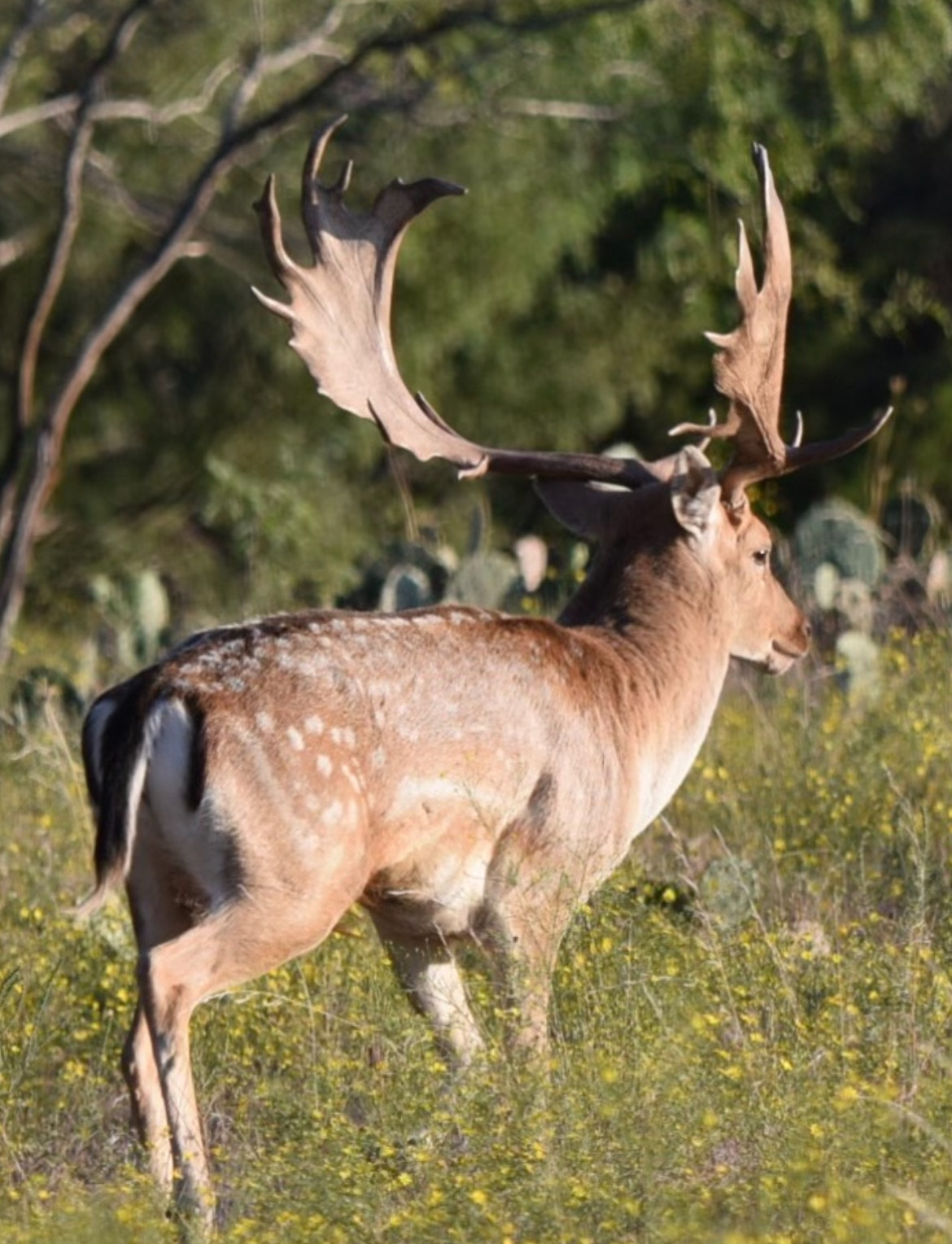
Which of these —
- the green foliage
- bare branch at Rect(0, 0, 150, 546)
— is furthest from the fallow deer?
bare branch at Rect(0, 0, 150, 546)

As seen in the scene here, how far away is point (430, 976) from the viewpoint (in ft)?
22.4

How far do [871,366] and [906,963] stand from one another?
1682 cm

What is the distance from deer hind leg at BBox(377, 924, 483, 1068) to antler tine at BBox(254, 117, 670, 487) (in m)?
1.43

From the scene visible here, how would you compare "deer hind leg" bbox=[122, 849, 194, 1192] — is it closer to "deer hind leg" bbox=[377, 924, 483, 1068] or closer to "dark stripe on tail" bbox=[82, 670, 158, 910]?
"dark stripe on tail" bbox=[82, 670, 158, 910]

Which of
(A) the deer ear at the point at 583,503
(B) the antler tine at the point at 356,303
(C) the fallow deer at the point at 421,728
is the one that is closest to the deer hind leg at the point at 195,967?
(C) the fallow deer at the point at 421,728

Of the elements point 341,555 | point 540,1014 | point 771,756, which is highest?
point 540,1014

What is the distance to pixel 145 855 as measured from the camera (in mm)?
6098

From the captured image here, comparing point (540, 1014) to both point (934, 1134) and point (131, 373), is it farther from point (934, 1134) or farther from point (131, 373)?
point (131, 373)

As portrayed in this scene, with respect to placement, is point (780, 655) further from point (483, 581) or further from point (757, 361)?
point (483, 581)

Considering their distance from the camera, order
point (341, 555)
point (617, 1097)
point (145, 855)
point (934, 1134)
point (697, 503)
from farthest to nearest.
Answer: point (341, 555) → point (697, 503) → point (145, 855) → point (617, 1097) → point (934, 1134)

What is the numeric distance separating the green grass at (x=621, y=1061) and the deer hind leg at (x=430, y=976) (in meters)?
0.08

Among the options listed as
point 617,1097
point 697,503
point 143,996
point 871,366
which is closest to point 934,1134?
point 617,1097

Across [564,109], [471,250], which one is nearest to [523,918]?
[564,109]

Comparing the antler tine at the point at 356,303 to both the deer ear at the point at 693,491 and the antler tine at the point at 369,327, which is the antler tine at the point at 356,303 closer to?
the antler tine at the point at 369,327
